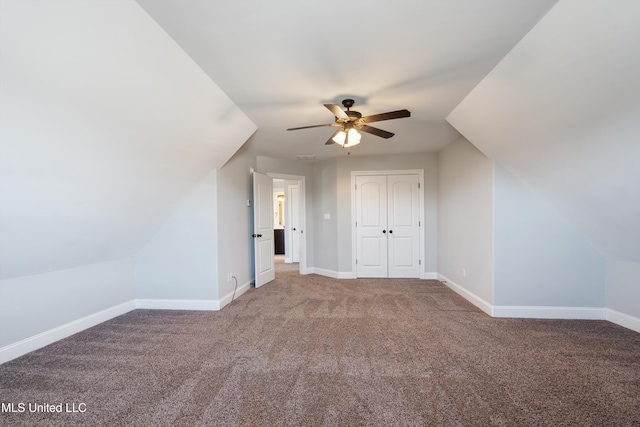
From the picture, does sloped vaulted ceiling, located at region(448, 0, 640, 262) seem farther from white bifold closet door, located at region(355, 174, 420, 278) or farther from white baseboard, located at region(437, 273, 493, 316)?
white bifold closet door, located at region(355, 174, 420, 278)

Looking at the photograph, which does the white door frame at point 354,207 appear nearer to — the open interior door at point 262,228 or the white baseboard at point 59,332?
the open interior door at point 262,228

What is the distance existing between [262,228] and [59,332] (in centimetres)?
278

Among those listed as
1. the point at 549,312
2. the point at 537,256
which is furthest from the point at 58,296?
the point at 549,312

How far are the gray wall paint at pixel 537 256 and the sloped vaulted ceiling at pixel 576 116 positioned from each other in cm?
14

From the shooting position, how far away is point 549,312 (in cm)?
327

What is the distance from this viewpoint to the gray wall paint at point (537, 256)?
10.5ft

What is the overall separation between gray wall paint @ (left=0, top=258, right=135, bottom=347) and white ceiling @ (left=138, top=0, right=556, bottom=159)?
262cm

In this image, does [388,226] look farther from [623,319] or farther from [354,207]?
[623,319]

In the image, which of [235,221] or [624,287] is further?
[235,221]

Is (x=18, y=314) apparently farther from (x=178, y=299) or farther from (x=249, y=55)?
(x=249, y=55)

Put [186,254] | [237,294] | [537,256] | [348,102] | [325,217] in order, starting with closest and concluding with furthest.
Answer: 1. [348,102]
2. [537,256]
3. [186,254]
4. [237,294]
5. [325,217]

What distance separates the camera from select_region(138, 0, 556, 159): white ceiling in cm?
156

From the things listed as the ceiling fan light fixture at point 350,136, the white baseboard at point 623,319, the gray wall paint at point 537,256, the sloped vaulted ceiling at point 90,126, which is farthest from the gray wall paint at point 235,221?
the white baseboard at point 623,319

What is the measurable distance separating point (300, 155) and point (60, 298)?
150 inches
